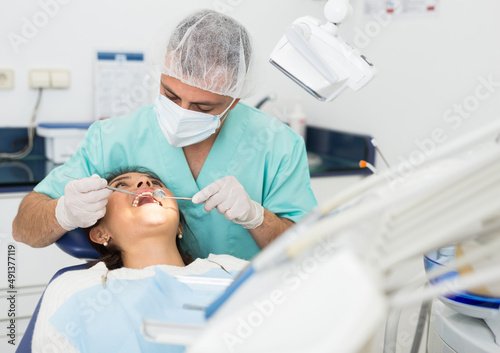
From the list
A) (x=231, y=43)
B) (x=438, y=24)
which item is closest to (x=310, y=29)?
(x=231, y=43)

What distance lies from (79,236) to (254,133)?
26.8 inches

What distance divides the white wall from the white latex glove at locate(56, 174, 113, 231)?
1.16 m

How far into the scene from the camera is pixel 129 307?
4.02ft

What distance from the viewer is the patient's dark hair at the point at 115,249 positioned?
63.1 inches

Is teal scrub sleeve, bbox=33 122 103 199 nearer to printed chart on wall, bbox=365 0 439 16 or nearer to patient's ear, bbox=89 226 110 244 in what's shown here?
patient's ear, bbox=89 226 110 244

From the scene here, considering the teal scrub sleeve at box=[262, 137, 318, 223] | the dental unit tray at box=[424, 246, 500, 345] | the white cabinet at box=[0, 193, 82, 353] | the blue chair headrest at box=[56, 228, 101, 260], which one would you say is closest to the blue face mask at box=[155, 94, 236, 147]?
the teal scrub sleeve at box=[262, 137, 318, 223]

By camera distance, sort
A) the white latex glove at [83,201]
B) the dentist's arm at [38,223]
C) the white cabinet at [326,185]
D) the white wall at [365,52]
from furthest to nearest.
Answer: the white cabinet at [326,185] → the white wall at [365,52] → the dentist's arm at [38,223] → the white latex glove at [83,201]

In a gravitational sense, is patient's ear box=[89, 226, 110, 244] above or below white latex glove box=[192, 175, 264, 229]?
below

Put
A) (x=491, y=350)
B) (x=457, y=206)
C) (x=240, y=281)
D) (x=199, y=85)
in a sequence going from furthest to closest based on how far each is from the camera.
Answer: (x=199, y=85), (x=491, y=350), (x=240, y=281), (x=457, y=206)

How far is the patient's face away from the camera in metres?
1.55

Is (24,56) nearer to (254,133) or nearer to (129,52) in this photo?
(129,52)

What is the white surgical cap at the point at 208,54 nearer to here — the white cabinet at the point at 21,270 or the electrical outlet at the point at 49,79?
the white cabinet at the point at 21,270

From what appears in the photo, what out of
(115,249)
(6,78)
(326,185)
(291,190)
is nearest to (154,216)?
(115,249)

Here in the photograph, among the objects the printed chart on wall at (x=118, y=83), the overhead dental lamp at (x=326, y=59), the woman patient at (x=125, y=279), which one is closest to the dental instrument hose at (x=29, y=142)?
the printed chart on wall at (x=118, y=83)
